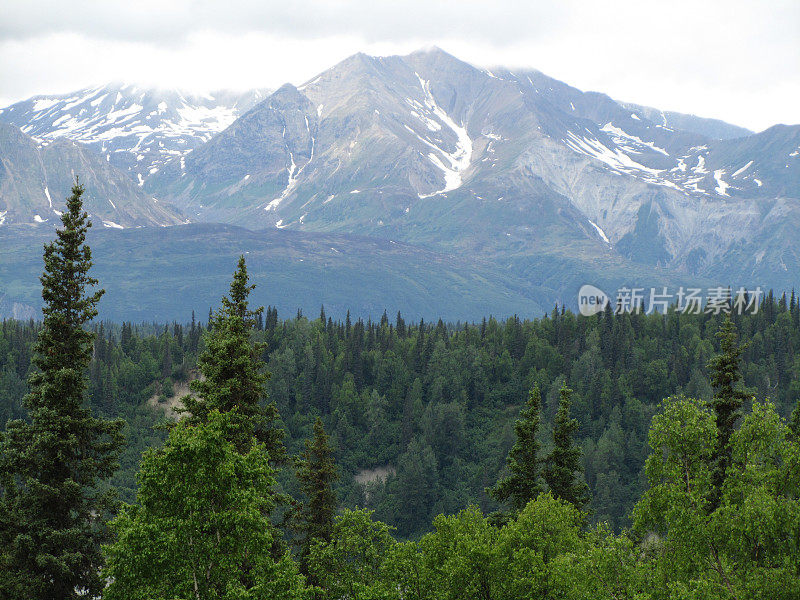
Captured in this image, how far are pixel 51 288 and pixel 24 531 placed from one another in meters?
→ 9.69

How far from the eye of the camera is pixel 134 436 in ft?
578

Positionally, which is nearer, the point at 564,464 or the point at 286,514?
the point at 286,514

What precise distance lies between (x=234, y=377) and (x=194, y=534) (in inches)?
451

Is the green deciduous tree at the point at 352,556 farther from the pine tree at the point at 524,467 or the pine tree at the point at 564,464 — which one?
the pine tree at the point at 564,464

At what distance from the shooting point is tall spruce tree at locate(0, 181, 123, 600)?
3225 centimetres

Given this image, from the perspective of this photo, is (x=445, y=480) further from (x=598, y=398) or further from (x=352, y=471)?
(x=598, y=398)

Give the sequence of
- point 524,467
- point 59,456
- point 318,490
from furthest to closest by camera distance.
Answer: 1. point 524,467
2. point 318,490
3. point 59,456

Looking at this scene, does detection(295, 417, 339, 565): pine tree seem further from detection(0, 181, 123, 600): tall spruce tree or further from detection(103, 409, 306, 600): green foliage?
detection(103, 409, 306, 600): green foliage

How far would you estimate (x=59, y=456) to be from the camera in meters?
32.5

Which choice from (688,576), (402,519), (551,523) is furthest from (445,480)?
(688,576)

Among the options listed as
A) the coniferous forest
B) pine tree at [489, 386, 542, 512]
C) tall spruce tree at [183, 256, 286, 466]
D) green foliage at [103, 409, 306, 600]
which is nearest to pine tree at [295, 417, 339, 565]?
the coniferous forest

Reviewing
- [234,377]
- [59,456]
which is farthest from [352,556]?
[59,456]

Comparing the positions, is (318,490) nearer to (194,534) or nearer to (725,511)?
(194,534)

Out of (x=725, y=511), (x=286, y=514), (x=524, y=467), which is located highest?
(x=725, y=511)
